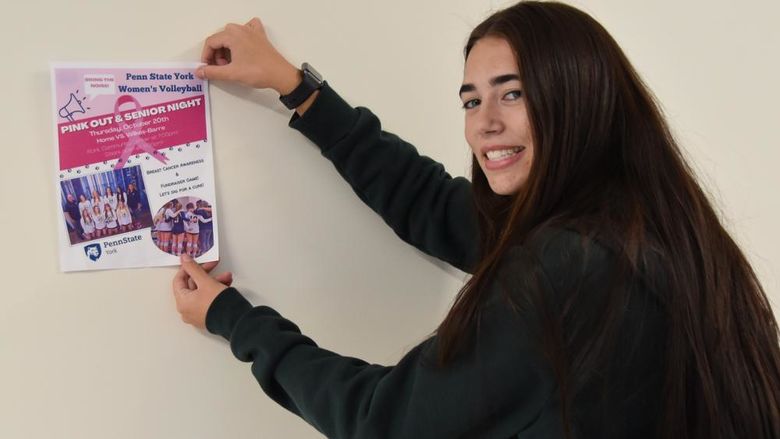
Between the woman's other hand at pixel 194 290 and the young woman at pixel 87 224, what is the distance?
12 centimetres

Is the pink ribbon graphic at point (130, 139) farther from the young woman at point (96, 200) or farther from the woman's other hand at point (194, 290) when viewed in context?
the woman's other hand at point (194, 290)

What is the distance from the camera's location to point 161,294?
90cm

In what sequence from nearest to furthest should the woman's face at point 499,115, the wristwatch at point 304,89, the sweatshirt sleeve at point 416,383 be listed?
1. the sweatshirt sleeve at point 416,383
2. the woman's face at point 499,115
3. the wristwatch at point 304,89

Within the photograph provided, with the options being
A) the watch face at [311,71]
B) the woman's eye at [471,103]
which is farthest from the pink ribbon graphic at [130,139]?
the woman's eye at [471,103]

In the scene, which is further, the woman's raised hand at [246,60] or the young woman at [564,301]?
the woman's raised hand at [246,60]

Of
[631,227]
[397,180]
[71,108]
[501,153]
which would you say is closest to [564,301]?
[631,227]

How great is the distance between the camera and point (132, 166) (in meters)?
0.89

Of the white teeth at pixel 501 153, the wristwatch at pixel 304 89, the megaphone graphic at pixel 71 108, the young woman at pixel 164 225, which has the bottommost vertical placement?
the young woman at pixel 164 225

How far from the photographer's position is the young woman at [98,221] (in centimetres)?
87

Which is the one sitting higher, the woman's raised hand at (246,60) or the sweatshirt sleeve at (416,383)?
the woman's raised hand at (246,60)

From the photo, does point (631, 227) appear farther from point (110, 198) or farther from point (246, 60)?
point (110, 198)

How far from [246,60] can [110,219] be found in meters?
0.27

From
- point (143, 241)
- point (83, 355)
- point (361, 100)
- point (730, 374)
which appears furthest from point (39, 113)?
point (730, 374)

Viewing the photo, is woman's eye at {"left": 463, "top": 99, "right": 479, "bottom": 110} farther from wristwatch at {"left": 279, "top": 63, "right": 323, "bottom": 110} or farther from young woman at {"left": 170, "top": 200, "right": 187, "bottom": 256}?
young woman at {"left": 170, "top": 200, "right": 187, "bottom": 256}
